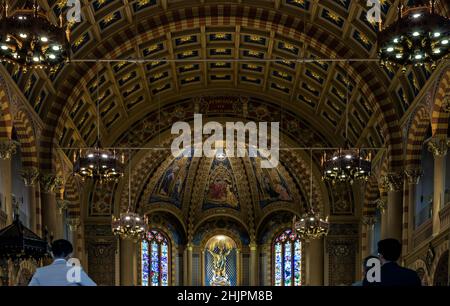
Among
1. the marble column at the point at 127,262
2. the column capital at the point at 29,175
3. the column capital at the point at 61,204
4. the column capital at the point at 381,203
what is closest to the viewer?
the column capital at the point at 29,175

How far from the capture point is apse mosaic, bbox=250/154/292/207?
3500cm

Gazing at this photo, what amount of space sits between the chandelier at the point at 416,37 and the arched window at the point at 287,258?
2237 cm

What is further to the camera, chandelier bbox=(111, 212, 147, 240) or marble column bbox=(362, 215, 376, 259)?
marble column bbox=(362, 215, 376, 259)

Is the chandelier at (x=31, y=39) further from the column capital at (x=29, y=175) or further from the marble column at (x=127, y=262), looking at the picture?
the marble column at (x=127, y=262)

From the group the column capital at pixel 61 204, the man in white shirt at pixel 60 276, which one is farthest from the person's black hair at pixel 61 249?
the column capital at pixel 61 204

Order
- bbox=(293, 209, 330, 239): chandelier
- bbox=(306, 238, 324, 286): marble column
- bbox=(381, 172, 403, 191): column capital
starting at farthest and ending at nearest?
bbox=(306, 238, 324, 286): marble column < bbox=(293, 209, 330, 239): chandelier < bbox=(381, 172, 403, 191): column capital

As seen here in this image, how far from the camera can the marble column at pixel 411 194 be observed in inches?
950

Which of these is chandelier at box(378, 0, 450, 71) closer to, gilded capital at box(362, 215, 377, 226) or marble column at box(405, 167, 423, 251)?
marble column at box(405, 167, 423, 251)

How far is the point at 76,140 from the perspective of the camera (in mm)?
29203

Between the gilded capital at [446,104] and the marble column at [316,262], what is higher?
the gilded capital at [446,104]

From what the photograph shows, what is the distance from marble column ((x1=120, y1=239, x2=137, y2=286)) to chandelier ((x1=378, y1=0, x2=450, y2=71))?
62.9 ft

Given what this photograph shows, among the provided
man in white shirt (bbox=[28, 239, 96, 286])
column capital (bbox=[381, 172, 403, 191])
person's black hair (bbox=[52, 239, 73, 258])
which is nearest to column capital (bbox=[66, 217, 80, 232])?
column capital (bbox=[381, 172, 403, 191])

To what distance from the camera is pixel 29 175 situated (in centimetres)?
2409

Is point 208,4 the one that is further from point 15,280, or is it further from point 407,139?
point 15,280
